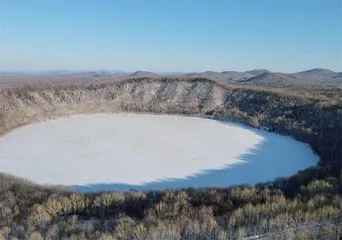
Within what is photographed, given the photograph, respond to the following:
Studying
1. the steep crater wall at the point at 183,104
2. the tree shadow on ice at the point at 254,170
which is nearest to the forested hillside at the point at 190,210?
the tree shadow on ice at the point at 254,170

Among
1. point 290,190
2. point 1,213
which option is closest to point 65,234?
point 1,213

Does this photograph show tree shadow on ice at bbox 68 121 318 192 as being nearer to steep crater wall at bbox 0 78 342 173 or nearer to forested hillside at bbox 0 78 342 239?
forested hillside at bbox 0 78 342 239

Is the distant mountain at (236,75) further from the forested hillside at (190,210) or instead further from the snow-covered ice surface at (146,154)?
the forested hillside at (190,210)

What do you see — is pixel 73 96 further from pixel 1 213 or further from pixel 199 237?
pixel 199 237

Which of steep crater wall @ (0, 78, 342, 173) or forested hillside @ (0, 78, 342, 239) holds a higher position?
steep crater wall @ (0, 78, 342, 173)

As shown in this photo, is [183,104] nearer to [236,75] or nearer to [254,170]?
[254,170]

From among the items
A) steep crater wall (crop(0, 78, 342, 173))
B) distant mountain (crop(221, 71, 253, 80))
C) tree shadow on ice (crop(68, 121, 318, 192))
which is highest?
distant mountain (crop(221, 71, 253, 80))

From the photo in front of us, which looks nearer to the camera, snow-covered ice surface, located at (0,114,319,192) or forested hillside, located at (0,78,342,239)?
forested hillside, located at (0,78,342,239)

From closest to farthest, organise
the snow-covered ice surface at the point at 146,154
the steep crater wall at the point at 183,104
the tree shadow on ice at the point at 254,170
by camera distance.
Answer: the tree shadow on ice at the point at 254,170 → the snow-covered ice surface at the point at 146,154 → the steep crater wall at the point at 183,104

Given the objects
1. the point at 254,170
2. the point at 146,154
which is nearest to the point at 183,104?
the point at 146,154

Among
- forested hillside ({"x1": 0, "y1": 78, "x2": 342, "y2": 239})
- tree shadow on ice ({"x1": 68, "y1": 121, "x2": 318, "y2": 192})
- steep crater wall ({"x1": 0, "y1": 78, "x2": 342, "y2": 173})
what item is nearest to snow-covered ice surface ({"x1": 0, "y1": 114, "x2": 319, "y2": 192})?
tree shadow on ice ({"x1": 68, "y1": 121, "x2": 318, "y2": 192})
